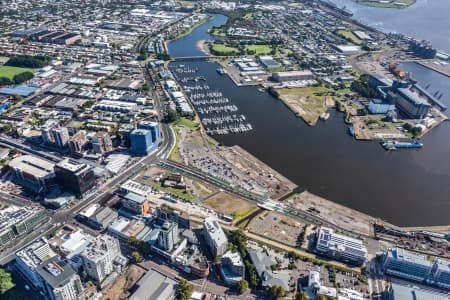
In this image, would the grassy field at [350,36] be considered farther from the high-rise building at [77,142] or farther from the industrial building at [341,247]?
the high-rise building at [77,142]

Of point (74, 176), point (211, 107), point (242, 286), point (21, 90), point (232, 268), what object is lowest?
point (242, 286)

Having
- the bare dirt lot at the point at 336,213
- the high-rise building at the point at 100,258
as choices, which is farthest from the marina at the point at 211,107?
the high-rise building at the point at 100,258

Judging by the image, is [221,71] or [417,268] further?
[221,71]

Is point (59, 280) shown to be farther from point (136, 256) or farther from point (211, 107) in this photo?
point (211, 107)

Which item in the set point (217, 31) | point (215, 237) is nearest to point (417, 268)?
point (215, 237)

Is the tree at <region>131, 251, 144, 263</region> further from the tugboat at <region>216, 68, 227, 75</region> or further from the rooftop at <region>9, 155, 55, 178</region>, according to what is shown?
the tugboat at <region>216, 68, 227, 75</region>

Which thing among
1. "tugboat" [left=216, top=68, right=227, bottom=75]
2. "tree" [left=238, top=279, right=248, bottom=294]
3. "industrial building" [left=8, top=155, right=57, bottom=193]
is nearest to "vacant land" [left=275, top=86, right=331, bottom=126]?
"tugboat" [left=216, top=68, right=227, bottom=75]

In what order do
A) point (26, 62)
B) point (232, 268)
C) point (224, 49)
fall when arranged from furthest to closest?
point (224, 49) → point (26, 62) → point (232, 268)
